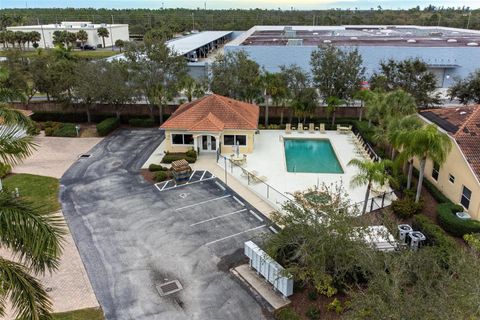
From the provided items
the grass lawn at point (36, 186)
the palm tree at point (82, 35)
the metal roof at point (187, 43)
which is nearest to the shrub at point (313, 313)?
the grass lawn at point (36, 186)

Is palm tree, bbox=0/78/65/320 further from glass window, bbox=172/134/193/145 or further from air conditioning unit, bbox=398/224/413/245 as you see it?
glass window, bbox=172/134/193/145

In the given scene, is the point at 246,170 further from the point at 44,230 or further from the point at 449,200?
the point at 44,230

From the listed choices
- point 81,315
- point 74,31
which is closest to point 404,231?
point 81,315

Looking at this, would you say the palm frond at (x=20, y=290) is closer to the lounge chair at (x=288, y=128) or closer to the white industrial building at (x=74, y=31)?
the lounge chair at (x=288, y=128)

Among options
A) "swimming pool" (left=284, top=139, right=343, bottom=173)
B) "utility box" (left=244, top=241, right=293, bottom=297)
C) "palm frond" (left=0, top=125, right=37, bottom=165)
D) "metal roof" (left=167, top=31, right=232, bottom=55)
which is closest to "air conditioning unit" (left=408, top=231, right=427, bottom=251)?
"utility box" (left=244, top=241, right=293, bottom=297)

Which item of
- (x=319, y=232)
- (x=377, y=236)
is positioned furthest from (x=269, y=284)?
(x=377, y=236)
